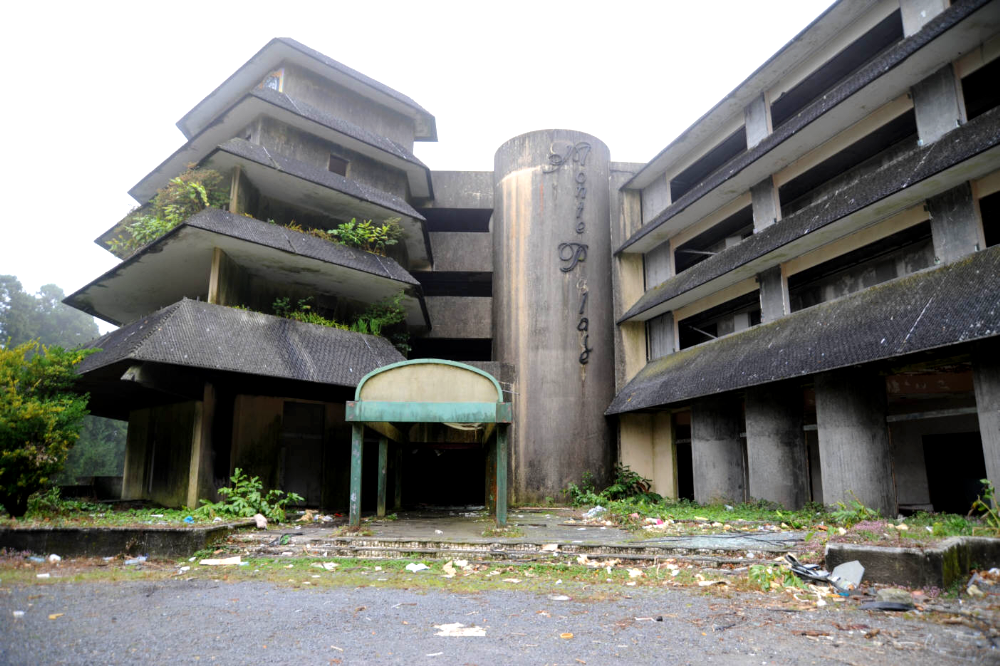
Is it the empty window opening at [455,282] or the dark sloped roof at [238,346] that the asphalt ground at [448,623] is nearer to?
the dark sloped roof at [238,346]

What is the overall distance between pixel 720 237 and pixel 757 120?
3.86 meters

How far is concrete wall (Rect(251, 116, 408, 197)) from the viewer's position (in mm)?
16859

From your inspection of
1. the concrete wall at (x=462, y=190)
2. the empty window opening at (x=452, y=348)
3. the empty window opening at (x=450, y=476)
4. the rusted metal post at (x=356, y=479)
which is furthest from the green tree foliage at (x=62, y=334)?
the rusted metal post at (x=356, y=479)

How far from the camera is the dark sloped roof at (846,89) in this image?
425 inches

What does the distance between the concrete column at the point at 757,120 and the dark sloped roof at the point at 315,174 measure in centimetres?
1007

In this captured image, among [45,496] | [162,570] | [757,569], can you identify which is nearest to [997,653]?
[757,569]

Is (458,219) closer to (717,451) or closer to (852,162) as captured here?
(717,451)

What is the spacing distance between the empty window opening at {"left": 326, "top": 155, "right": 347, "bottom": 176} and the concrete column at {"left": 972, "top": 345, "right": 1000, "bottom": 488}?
1643 cm

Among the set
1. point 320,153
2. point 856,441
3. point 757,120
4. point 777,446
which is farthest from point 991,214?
point 320,153

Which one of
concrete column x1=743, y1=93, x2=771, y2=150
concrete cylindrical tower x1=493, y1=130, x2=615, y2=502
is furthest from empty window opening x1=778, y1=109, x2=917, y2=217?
concrete cylindrical tower x1=493, y1=130, x2=615, y2=502

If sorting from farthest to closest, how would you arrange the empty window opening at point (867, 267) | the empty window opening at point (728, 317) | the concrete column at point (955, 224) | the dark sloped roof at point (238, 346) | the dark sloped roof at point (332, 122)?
the empty window opening at point (728, 317) < the dark sloped roof at point (332, 122) < the empty window opening at point (867, 267) < the dark sloped roof at point (238, 346) < the concrete column at point (955, 224)

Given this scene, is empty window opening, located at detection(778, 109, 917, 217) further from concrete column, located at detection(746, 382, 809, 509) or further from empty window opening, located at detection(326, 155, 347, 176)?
empty window opening, located at detection(326, 155, 347, 176)

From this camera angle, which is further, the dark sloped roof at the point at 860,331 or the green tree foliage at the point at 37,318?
the green tree foliage at the point at 37,318

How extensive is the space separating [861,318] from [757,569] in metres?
7.49
